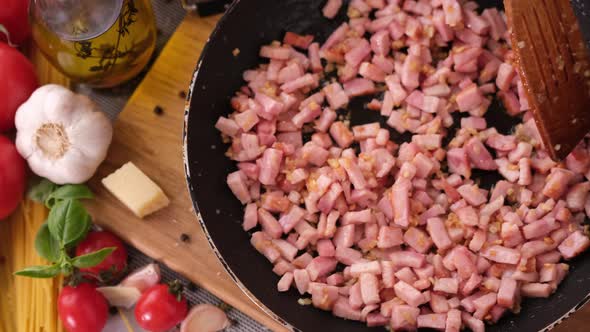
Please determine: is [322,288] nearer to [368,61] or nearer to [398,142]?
[398,142]

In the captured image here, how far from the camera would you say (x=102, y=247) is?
211 centimetres

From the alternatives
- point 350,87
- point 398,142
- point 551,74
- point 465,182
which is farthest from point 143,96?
point 551,74

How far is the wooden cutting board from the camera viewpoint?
207 cm

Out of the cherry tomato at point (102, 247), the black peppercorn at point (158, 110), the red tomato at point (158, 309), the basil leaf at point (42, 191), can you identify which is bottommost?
the red tomato at point (158, 309)

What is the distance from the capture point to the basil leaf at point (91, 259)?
1.95 metres

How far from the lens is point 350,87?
2.15 m

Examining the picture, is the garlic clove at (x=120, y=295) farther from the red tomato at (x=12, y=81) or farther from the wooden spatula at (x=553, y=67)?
the wooden spatula at (x=553, y=67)

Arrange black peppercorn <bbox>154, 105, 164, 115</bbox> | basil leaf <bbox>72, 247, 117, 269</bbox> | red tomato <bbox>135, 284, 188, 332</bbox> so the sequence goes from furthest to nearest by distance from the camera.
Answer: black peppercorn <bbox>154, 105, 164, 115</bbox> < red tomato <bbox>135, 284, 188, 332</bbox> < basil leaf <bbox>72, 247, 117, 269</bbox>

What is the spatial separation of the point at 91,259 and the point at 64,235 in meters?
0.11

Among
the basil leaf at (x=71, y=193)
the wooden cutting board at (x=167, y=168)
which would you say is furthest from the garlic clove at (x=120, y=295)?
the basil leaf at (x=71, y=193)

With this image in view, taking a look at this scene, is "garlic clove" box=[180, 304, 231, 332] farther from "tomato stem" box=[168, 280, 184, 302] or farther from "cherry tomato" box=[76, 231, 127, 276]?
"cherry tomato" box=[76, 231, 127, 276]

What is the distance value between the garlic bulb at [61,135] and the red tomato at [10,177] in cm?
4

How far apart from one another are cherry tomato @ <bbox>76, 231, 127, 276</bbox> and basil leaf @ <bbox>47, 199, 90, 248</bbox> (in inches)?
4.2

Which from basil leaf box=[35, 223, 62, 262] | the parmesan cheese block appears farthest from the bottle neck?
basil leaf box=[35, 223, 62, 262]
